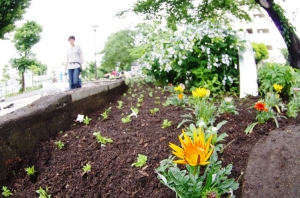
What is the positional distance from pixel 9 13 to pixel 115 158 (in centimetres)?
1423

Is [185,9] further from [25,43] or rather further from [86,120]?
[25,43]

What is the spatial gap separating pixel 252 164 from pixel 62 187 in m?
1.28

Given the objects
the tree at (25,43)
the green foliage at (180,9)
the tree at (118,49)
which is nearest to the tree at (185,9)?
the green foliage at (180,9)

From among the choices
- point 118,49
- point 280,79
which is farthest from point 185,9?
point 118,49

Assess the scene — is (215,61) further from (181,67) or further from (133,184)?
(133,184)

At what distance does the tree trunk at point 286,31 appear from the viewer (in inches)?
301

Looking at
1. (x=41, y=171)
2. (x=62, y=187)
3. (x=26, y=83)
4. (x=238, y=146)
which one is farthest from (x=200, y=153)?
(x=26, y=83)

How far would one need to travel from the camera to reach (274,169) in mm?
1690

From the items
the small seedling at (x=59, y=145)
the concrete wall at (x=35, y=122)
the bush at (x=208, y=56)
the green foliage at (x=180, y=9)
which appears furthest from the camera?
the green foliage at (x=180, y=9)

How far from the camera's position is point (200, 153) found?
1257mm

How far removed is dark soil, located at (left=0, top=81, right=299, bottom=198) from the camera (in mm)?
1746

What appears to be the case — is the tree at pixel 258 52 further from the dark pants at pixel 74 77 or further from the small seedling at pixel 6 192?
the small seedling at pixel 6 192

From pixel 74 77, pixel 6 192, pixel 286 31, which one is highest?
pixel 286 31

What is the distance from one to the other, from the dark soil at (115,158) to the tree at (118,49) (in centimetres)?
3431
